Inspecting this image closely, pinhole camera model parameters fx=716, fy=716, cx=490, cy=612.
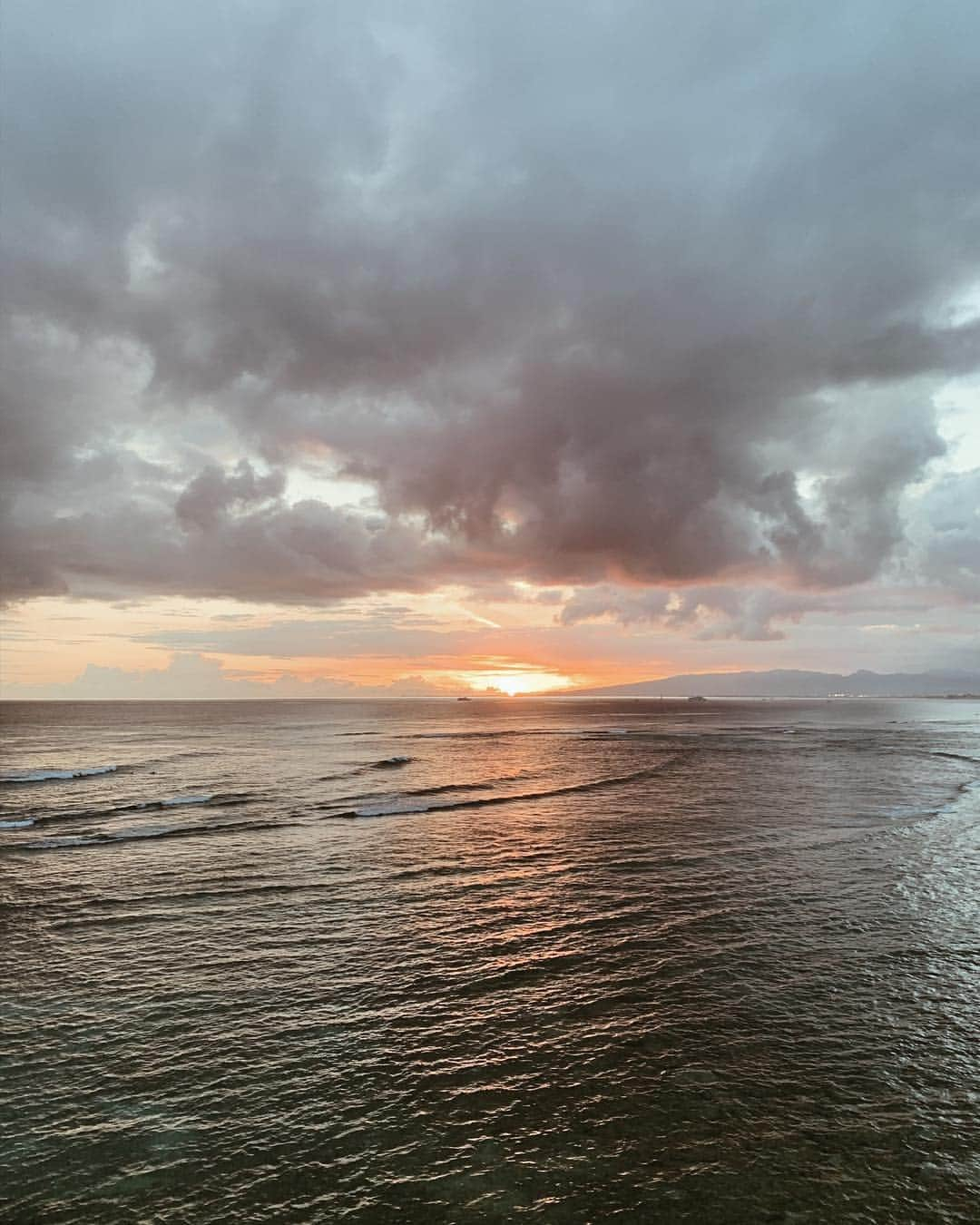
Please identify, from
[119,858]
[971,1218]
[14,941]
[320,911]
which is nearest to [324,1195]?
[971,1218]

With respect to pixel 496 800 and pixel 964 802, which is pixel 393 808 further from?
pixel 964 802

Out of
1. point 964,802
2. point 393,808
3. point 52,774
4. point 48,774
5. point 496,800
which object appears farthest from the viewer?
point 52,774

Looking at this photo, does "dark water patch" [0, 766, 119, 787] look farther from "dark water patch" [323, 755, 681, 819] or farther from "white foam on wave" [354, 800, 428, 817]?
"dark water patch" [323, 755, 681, 819]

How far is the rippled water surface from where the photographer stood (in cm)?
1398

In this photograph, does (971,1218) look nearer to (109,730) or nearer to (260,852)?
(260,852)

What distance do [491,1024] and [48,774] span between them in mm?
78129

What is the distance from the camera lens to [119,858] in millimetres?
41219

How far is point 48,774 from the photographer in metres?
80.4

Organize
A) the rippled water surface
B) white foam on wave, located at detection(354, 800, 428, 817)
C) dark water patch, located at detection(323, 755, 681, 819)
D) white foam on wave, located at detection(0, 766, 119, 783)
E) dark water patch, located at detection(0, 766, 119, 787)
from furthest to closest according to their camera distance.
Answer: white foam on wave, located at detection(0, 766, 119, 783)
dark water patch, located at detection(0, 766, 119, 787)
dark water patch, located at detection(323, 755, 681, 819)
white foam on wave, located at detection(354, 800, 428, 817)
the rippled water surface

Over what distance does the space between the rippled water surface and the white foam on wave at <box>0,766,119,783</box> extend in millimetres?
31748

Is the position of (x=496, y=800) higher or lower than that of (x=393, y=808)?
lower

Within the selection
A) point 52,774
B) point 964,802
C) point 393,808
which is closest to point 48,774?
point 52,774

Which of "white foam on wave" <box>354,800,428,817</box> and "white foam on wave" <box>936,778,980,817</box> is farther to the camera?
"white foam on wave" <box>354,800,428,817</box>

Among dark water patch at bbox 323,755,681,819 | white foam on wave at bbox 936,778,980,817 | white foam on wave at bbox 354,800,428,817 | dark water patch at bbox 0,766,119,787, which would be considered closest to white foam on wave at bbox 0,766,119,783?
dark water patch at bbox 0,766,119,787
